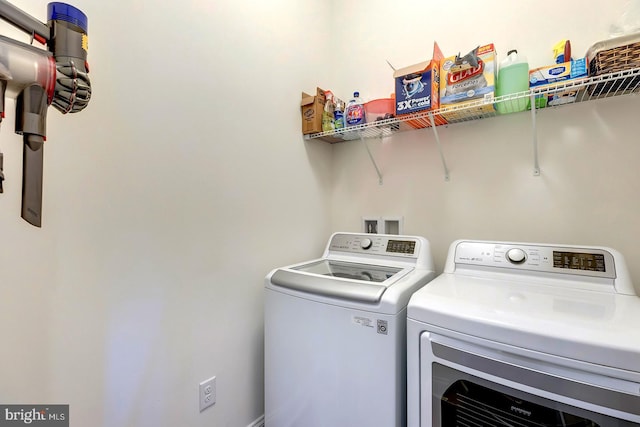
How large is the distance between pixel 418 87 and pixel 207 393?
1667mm

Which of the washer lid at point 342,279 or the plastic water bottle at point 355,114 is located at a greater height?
the plastic water bottle at point 355,114

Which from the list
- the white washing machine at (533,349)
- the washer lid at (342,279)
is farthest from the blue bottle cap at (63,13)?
the white washing machine at (533,349)

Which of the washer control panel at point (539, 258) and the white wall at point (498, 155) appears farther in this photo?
the white wall at point (498, 155)

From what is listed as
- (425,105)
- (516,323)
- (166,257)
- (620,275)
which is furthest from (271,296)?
(620,275)

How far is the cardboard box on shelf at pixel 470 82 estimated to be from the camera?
4.17 feet

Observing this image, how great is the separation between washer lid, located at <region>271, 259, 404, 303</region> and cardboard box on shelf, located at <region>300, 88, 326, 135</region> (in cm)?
78

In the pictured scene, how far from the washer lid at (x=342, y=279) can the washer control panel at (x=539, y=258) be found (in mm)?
306

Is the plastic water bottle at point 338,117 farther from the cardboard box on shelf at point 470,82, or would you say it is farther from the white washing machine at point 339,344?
the white washing machine at point 339,344

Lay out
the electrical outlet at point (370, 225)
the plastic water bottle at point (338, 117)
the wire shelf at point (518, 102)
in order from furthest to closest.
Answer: the electrical outlet at point (370, 225)
the plastic water bottle at point (338, 117)
the wire shelf at point (518, 102)

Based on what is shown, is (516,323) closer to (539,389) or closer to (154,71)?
(539,389)

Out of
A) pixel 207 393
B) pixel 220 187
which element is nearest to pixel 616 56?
pixel 220 187

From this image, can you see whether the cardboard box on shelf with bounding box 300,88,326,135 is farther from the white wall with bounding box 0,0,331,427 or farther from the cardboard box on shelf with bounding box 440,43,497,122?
the cardboard box on shelf with bounding box 440,43,497,122

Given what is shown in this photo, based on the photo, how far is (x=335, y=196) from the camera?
2.06 m

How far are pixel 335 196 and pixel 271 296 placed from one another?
0.96 m
